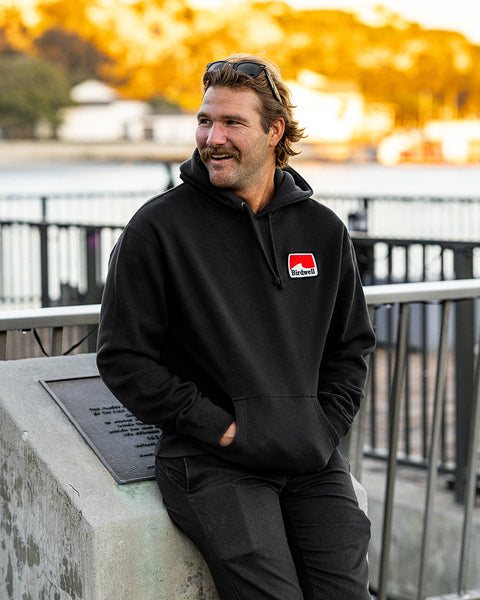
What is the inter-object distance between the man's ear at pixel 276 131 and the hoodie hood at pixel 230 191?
11cm

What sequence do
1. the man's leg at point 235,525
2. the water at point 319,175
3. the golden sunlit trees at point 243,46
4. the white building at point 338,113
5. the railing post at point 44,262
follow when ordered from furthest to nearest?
1. the golden sunlit trees at point 243,46
2. the white building at point 338,113
3. the water at point 319,175
4. the railing post at point 44,262
5. the man's leg at point 235,525

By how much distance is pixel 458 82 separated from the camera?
56812mm

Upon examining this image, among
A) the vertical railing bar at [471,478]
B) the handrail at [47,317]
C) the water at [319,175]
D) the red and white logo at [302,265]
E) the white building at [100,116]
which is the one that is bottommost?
the vertical railing bar at [471,478]

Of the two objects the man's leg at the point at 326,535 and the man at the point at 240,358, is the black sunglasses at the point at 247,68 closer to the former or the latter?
the man at the point at 240,358

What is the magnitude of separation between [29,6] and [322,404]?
63.7 metres

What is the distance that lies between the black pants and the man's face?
0.77 metres

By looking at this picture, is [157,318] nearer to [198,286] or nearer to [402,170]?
[198,286]

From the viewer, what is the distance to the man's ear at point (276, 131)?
9.41 feet

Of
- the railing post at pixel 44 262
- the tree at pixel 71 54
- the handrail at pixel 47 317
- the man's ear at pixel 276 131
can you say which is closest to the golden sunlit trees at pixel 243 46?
the tree at pixel 71 54

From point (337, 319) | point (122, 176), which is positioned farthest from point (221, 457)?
point (122, 176)

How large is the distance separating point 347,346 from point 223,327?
474mm

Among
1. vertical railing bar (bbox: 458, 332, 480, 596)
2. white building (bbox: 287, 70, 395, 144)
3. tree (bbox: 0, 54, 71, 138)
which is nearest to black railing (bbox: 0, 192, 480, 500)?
vertical railing bar (bbox: 458, 332, 480, 596)

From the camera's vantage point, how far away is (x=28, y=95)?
56.6 m

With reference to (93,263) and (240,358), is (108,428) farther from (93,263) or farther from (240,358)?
(93,263)
